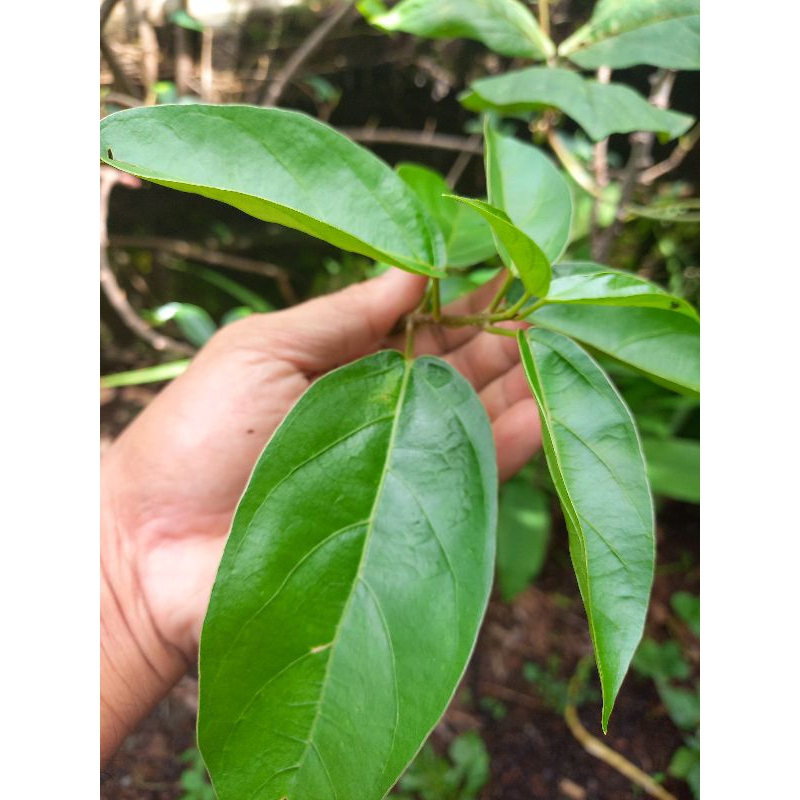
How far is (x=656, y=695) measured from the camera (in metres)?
1.30

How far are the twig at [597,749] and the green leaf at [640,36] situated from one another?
3.79ft

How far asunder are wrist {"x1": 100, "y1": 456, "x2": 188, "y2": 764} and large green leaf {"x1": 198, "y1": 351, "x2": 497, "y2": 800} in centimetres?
39

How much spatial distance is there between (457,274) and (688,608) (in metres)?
0.94

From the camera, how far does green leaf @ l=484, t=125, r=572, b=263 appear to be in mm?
623

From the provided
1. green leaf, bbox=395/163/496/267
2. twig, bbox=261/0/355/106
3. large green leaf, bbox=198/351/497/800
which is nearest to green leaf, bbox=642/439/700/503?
green leaf, bbox=395/163/496/267

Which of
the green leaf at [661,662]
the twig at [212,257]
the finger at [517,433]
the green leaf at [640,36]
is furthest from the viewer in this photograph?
the twig at [212,257]

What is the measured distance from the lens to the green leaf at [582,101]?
2.11 ft

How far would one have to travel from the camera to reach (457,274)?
3.52ft

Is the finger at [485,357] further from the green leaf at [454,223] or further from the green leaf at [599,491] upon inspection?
the green leaf at [599,491]

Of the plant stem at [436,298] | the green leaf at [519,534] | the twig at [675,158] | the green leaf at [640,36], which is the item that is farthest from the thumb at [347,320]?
the twig at [675,158]

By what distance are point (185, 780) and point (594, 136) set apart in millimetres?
1216

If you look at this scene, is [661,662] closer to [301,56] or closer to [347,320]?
[347,320]

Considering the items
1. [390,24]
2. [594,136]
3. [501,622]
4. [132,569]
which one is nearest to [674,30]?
[594,136]

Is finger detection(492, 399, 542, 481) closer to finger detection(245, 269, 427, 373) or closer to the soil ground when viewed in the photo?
finger detection(245, 269, 427, 373)
